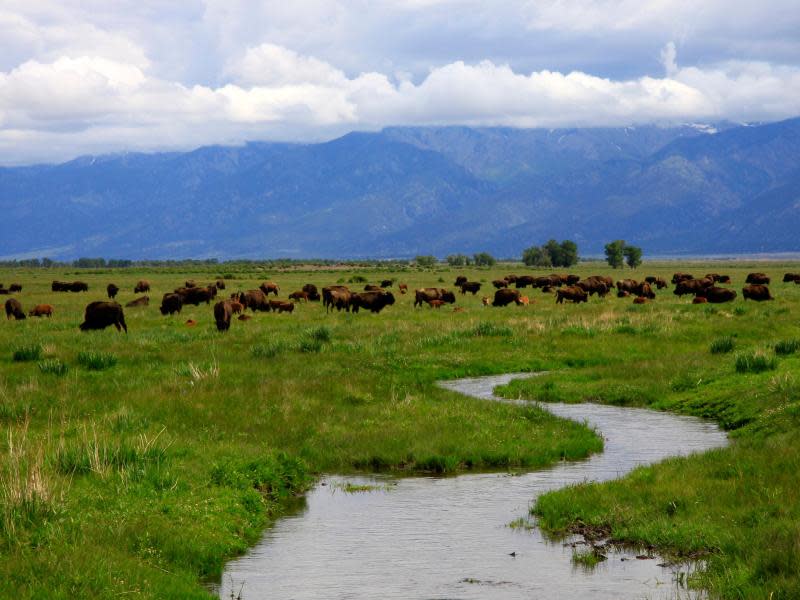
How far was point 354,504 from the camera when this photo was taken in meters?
16.4

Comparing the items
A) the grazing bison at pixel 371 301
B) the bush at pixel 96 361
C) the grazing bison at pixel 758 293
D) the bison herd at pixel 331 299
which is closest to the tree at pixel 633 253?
the bison herd at pixel 331 299

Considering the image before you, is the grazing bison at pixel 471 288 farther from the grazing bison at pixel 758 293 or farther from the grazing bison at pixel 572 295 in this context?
the grazing bison at pixel 758 293

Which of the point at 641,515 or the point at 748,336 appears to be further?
the point at 748,336

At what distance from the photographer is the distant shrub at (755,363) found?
82.9 ft

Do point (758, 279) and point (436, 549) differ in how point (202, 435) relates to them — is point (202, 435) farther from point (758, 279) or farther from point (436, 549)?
point (758, 279)

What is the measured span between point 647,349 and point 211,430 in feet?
63.2

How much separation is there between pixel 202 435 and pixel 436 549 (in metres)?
6.93

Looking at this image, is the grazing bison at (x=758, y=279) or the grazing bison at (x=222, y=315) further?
the grazing bison at (x=758, y=279)

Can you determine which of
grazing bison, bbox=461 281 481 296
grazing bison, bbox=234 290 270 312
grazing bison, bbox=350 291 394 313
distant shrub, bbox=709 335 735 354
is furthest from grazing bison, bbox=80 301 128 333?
grazing bison, bbox=461 281 481 296

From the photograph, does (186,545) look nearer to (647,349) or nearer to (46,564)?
(46,564)

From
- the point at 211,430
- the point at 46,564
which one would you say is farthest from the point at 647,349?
the point at 46,564

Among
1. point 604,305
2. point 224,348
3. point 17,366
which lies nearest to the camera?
point 17,366

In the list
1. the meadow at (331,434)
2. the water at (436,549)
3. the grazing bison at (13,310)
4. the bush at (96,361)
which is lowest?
the water at (436,549)

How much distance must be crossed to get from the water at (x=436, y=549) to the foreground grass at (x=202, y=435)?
0.68 m
